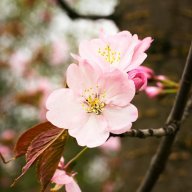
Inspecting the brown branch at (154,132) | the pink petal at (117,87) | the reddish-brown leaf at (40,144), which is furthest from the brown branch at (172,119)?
the reddish-brown leaf at (40,144)

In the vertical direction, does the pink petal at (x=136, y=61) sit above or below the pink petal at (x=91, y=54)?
below

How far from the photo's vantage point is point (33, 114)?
536 centimetres

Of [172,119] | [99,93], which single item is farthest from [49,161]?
[172,119]

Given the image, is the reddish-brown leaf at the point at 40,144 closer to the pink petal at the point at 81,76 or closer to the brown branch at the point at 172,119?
the pink petal at the point at 81,76

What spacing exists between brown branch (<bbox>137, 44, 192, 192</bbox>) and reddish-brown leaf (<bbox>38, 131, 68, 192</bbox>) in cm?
22

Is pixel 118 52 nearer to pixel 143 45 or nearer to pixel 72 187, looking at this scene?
pixel 143 45

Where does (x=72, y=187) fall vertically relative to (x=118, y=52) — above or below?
below

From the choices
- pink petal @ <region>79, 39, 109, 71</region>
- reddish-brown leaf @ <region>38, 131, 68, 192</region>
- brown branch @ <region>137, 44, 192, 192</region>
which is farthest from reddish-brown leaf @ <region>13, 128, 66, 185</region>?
brown branch @ <region>137, 44, 192, 192</region>

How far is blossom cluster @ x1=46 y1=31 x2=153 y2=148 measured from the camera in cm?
70

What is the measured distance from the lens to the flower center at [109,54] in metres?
0.73

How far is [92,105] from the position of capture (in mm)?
751

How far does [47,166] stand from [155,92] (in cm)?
48

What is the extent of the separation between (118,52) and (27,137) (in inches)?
7.5

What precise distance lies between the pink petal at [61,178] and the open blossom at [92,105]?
0.25 feet
